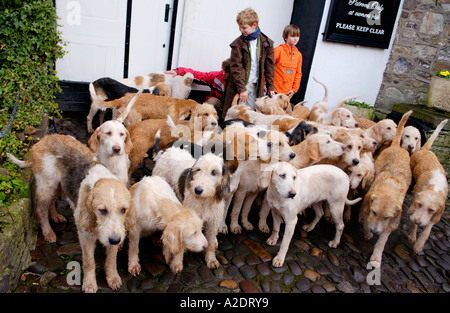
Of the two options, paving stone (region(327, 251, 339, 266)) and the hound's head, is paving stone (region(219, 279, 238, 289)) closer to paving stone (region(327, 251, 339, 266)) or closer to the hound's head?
paving stone (region(327, 251, 339, 266))

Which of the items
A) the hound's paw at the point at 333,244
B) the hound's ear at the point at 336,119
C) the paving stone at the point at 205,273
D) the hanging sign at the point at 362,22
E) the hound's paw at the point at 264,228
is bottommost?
the paving stone at the point at 205,273

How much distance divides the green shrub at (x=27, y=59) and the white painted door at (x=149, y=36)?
2.13 m

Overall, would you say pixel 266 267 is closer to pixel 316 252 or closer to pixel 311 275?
pixel 311 275

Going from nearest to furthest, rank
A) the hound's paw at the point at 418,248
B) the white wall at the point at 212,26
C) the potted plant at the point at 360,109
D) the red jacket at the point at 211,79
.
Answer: the hound's paw at the point at 418,248 < the red jacket at the point at 211,79 < the white wall at the point at 212,26 < the potted plant at the point at 360,109

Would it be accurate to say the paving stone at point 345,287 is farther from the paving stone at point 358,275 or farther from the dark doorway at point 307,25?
the dark doorway at point 307,25

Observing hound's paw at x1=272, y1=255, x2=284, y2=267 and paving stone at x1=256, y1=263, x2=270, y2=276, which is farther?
hound's paw at x1=272, y1=255, x2=284, y2=267

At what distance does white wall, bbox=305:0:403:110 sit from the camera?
840 centimetres

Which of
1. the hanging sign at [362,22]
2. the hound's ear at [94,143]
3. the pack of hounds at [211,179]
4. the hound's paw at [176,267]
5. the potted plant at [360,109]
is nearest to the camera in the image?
the pack of hounds at [211,179]

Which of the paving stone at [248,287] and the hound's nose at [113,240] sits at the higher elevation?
the hound's nose at [113,240]

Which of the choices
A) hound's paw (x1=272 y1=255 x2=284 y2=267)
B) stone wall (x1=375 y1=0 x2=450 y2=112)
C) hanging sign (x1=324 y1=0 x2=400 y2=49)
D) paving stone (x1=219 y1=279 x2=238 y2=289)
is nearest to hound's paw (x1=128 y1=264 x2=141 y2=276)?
paving stone (x1=219 y1=279 x2=238 y2=289)

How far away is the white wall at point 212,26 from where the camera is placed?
7812 millimetres

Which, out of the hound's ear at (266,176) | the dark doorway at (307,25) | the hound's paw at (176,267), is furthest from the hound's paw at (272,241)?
the dark doorway at (307,25)

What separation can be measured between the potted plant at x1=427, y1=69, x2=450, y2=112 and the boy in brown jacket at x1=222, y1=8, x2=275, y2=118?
4.30 metres
